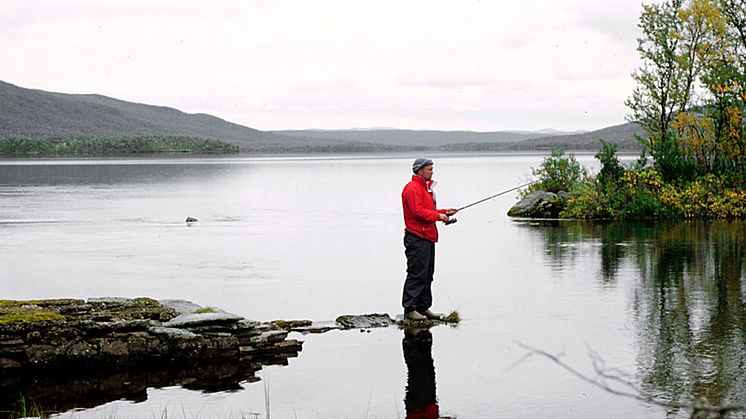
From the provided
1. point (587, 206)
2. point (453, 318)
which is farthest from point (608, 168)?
point (453, 318)

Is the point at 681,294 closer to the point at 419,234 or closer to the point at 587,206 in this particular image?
the point at 419,234

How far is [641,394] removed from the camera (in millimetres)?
8438

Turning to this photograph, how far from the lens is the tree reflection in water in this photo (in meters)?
8.95

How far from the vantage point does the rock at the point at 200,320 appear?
10.8 m

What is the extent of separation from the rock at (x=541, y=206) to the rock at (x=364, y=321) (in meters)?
18.2

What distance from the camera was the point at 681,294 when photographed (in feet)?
45.0

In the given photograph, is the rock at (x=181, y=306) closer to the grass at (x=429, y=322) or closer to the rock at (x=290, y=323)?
the rock at (x=290, y=323)

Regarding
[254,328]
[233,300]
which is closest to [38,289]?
[233,300]

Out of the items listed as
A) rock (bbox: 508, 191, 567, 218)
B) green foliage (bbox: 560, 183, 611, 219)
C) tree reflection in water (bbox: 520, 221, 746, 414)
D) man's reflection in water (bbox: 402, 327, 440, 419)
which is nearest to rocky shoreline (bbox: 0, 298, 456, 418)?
man's reflection in water (bbox: 402, 327, 440, 419)

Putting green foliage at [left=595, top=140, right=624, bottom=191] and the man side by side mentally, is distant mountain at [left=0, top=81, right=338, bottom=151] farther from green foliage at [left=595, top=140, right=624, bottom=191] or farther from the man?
the man

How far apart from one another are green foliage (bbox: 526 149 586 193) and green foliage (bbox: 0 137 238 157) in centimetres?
12182

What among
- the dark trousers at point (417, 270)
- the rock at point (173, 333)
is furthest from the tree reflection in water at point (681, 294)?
the rock at point (173, 333)

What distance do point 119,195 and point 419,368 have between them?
116ft

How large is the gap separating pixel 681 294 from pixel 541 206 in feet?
55.1
